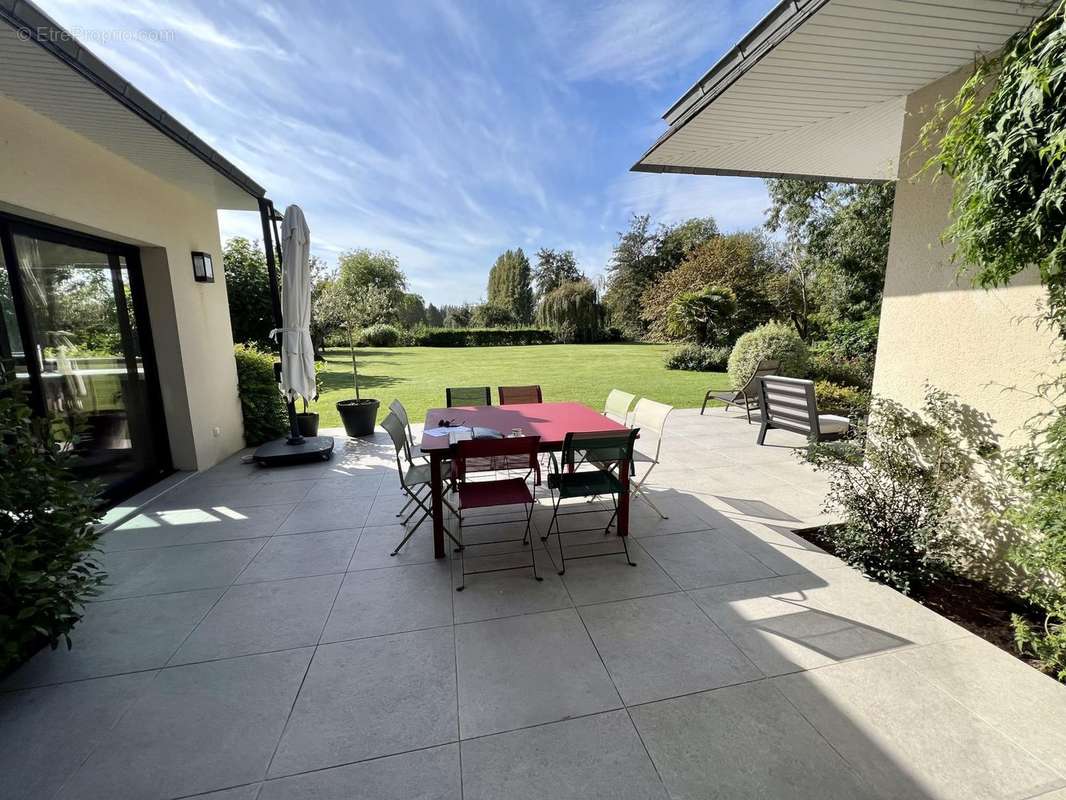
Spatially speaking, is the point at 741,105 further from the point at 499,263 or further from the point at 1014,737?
the point at 499,263

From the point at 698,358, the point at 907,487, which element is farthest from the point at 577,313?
the point at 907,487

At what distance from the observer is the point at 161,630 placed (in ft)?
7.91

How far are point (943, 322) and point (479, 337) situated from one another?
92.0 feet

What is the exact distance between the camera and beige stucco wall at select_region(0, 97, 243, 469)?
320 centimetres

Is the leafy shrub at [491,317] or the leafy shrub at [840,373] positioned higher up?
Result: the leafy shrub at [491,317]

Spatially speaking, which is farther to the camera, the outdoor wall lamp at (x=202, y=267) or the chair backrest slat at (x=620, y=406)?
the outdoor wall lamp at (x=202, y=267)

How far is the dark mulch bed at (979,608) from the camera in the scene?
2.32 metres

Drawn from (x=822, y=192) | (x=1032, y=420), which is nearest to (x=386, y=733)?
(x=1032, y=420)

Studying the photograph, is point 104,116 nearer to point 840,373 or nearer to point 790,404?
point 790,404

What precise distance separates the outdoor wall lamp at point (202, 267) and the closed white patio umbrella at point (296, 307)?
1229 mm

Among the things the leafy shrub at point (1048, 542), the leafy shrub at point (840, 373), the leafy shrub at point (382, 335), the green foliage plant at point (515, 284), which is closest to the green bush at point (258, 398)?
the leafy shrub at point (1048, 542)

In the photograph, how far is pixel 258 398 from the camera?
6387mm

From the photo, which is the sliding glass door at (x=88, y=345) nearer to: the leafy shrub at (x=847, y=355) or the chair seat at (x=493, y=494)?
the chair seat at (x=493, y=494)

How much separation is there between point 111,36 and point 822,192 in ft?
58.6
